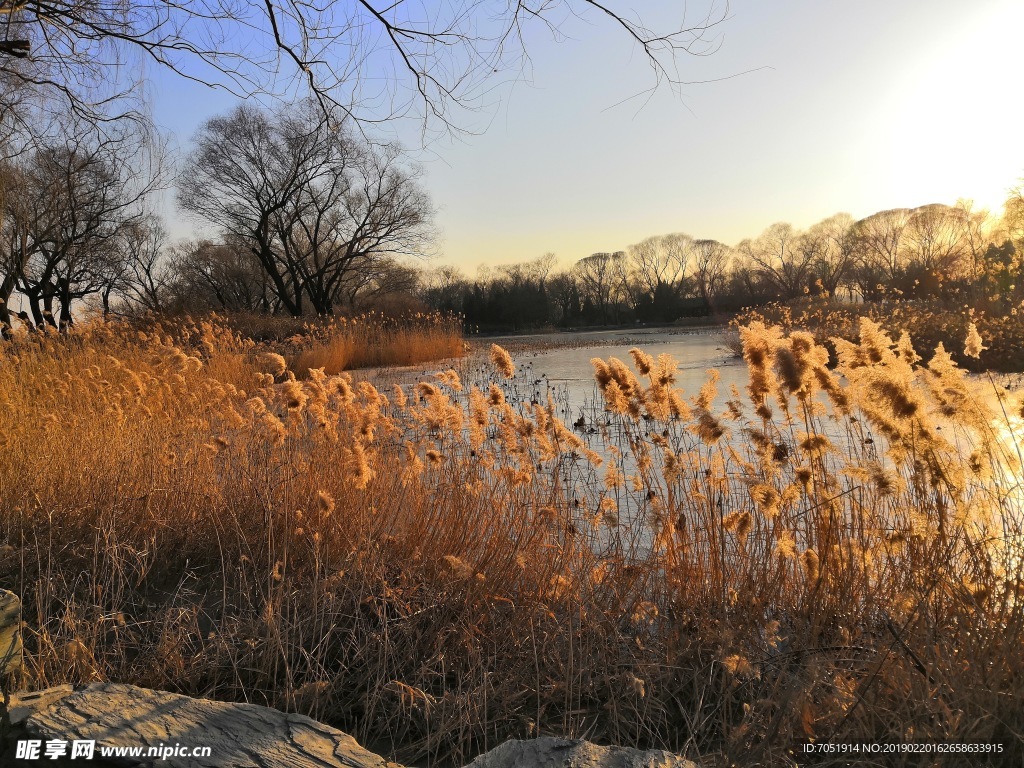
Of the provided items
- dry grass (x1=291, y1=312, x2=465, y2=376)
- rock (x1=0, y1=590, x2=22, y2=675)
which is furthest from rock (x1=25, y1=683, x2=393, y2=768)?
dry grass (x1=291, y1=312, x2=465, y2=376)

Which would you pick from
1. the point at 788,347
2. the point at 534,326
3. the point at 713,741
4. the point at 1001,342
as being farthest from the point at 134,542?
the point at 534,326

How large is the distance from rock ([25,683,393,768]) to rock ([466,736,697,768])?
0.29 meters

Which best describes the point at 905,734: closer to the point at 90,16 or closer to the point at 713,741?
the point at 713,741

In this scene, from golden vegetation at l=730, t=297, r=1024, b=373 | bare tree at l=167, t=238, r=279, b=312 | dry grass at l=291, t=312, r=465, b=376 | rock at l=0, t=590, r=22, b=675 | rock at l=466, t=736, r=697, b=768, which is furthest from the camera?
bare tree at l=167, t=238, r=279, b=312

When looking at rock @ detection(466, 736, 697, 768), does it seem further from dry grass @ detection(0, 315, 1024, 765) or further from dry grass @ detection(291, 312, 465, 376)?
dry grass @ detection(291, 312, 465, 376)

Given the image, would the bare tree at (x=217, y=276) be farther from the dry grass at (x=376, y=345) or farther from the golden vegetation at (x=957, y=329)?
the golden vegetation at (x=957, y=329)

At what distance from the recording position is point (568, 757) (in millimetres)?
1483

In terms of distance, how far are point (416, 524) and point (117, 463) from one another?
6.66ft

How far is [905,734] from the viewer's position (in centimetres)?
186

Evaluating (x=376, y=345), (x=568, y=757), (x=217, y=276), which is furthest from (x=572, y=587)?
(x=217, y=276)

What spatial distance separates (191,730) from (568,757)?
88 cm

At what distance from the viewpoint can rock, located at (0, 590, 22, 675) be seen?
2031 millimetres

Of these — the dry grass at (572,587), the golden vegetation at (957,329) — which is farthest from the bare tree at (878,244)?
the dry grass at (572,587)

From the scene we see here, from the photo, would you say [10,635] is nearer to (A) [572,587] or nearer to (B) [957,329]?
(A) [572,587]
